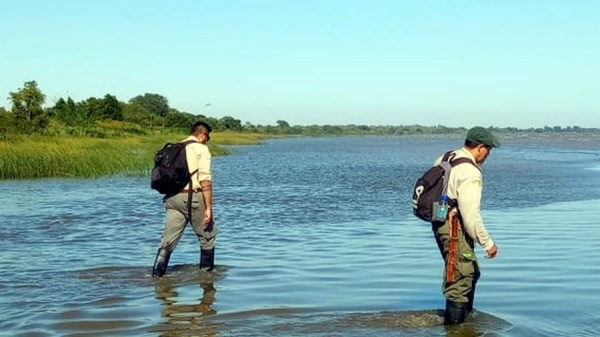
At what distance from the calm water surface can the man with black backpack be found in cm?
64

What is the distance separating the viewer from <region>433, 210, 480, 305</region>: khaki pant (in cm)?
683

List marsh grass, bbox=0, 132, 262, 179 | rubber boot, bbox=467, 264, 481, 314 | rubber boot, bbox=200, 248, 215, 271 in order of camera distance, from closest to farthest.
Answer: rubber boot, bbox=467, 264, 481, 314, rubber boot, bbox=200, 248, 215, 271, marsh grass, bbox=0, 132, 262, 179

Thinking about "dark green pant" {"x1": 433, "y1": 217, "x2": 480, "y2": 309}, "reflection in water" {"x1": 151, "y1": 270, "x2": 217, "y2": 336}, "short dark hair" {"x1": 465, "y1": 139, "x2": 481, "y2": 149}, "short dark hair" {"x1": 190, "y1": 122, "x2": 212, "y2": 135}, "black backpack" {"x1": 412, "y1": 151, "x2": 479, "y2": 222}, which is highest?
"short dark hair" {"x1": 190, "y1": 122, "x2": 212, "y2": 135}

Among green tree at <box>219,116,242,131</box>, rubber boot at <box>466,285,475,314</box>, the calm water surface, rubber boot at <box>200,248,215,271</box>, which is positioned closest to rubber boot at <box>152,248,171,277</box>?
the calm water surface

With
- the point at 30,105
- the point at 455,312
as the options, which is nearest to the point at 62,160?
the point at 30,105

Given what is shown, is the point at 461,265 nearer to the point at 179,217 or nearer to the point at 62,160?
the point at 179,217

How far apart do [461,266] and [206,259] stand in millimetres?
3927

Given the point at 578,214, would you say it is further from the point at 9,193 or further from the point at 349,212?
the point at 9,193

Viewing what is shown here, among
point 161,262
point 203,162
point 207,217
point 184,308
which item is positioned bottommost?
point 184,308

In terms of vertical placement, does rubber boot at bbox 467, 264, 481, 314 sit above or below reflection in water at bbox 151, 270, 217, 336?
above

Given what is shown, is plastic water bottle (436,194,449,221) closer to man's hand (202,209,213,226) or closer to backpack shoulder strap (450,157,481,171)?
backpack shoulder strap (450,157,481,171)

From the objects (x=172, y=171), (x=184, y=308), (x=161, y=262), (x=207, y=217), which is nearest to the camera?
(x=184, y=308)

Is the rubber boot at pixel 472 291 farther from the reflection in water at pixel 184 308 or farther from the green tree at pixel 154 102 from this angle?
the green tree at pixel 154 102

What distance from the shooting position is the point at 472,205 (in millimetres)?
6637
